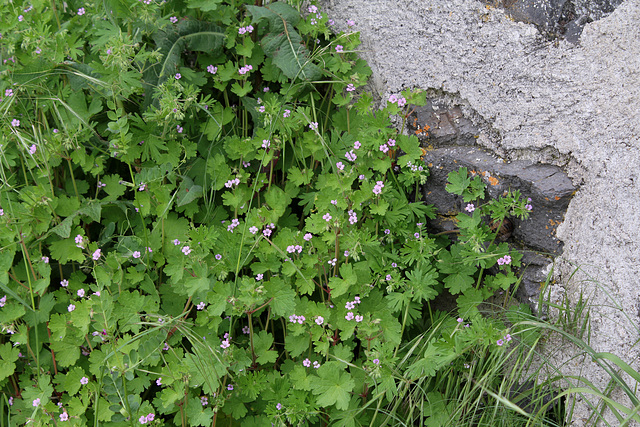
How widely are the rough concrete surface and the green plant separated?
0.24 metres

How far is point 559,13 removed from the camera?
2086 millimetres

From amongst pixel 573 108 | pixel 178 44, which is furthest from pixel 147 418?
pixel 573 108

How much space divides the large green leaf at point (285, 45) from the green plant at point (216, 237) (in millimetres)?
11

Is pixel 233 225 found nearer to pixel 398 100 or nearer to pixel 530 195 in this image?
pixel 398 100

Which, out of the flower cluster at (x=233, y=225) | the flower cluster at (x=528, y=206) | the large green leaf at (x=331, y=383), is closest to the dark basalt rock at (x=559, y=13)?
the flower cluster at (x=528, y=206)

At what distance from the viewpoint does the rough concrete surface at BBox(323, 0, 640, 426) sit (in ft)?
6.22

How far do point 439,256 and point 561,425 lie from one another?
2.72 ft

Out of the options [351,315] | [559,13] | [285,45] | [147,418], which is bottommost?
[147,418]

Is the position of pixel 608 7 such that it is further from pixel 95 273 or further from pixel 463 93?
pixel 95 273

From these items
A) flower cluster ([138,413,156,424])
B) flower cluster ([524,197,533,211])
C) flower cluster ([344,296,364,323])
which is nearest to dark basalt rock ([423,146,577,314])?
flower cluster ([524,197,533,211])

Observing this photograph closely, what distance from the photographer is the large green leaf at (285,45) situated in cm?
237

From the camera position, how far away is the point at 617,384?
6.05ft

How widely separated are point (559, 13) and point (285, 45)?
1.22 metres

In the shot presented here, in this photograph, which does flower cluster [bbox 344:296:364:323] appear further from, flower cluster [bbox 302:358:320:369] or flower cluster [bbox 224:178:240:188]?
flower cluster [bbox 224:178:240:188]
